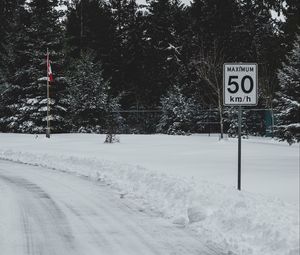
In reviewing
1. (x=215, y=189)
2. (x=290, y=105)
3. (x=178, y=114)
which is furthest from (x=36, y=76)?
(x=215, y=189)

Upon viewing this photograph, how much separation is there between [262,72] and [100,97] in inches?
518

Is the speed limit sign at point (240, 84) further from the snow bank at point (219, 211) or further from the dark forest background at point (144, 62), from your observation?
the dark forest background at point (144, 62)

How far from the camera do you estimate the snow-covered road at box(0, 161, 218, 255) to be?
6.93 m

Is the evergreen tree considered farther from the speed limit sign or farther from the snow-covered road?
the speed limit sign

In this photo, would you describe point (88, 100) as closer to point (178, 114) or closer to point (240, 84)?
point (178, 114)

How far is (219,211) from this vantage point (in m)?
8.65

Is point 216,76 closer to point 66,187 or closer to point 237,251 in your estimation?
point 66,187

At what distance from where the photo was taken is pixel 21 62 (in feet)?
145

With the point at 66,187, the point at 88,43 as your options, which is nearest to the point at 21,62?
the point at 88,43

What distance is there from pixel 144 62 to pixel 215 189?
1717 inches

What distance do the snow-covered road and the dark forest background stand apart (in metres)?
23.5

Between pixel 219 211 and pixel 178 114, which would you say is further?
pixel 178 114

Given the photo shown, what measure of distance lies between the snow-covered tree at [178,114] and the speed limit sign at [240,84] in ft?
102

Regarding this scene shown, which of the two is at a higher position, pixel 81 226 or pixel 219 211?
pixel 219 211
